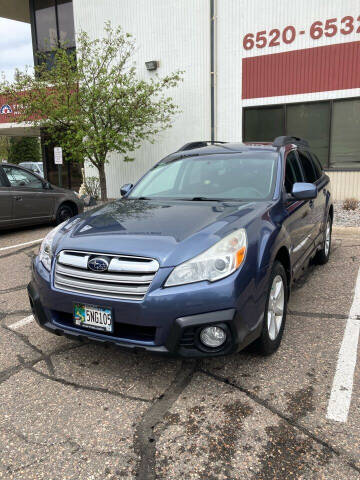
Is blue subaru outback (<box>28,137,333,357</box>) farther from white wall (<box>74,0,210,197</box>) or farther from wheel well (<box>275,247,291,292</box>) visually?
white wall (<box>74,0,210,197</box>)

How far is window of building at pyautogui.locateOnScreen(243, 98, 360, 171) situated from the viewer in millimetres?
10922

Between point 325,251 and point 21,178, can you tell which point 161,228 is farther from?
point 21,178

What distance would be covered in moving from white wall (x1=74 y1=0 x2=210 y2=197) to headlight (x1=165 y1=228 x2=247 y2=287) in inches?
410

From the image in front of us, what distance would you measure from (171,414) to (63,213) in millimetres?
7381

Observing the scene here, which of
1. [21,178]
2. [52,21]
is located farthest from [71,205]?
[52,21]

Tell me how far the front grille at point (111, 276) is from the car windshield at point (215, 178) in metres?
1.33

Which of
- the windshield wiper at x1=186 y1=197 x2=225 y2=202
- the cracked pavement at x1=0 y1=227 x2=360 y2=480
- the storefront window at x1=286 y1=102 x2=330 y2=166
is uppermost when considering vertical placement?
the storefront window at x1=286 y1=102 x2=330 y2=166

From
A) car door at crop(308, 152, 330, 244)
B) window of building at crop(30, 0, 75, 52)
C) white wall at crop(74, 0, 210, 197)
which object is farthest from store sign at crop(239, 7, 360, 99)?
window of building at crop(30, 0, 75, 52)

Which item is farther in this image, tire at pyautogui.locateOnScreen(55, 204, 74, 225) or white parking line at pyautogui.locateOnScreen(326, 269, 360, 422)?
tire at pyautogui.locateOnScreen(55, 204, 74, 225)

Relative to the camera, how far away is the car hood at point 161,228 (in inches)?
102

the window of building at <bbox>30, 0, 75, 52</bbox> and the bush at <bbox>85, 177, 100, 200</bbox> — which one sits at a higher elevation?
the window of building at <bbox>30, 0, 75, 52</bbox>

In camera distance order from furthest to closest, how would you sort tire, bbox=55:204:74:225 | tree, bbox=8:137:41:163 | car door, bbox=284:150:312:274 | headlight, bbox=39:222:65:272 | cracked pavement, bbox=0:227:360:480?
tree, bbox=8:137:41:163 → tire, bbox=55:204:74:225 → car door, bbox=284:150:312:274 → headlight, bbox=39:222:65:272 → cracked pavement, bbox=0:227:360:480

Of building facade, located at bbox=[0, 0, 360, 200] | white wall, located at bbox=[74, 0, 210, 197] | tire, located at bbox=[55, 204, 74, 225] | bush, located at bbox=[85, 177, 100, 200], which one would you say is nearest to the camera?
tire, located at bbox=[55, 204, 74, 225]

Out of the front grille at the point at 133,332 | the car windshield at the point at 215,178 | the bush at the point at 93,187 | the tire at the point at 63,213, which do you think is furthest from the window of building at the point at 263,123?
the front grille at the point at 133,332
